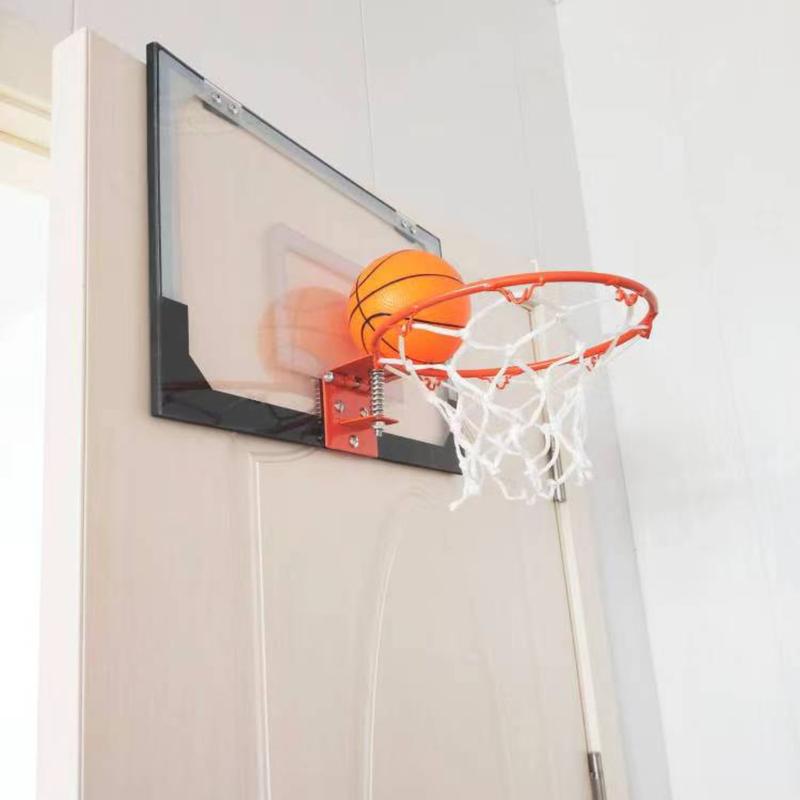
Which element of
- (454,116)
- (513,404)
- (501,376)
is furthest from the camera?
(454,116)

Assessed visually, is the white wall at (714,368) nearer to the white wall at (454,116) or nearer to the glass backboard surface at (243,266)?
the white wall at (454,116)

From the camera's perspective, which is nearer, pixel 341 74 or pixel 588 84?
pixel 341 74

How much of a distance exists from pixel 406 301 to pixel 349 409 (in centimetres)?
13

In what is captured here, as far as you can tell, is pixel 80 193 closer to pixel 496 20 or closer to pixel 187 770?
pixel 187 770

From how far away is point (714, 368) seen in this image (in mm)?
1579

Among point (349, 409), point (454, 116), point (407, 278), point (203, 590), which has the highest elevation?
point (454, 116)

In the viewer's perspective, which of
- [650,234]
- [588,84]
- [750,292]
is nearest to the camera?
[750,292]

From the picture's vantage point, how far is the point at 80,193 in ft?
2.38

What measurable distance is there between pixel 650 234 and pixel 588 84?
15.2 inches

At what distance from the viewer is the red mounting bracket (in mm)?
913

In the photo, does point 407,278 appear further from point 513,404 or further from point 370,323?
point 513,404

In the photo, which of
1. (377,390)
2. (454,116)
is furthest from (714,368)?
(377,390)

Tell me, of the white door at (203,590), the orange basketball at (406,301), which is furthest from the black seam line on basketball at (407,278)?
the white door at (203,590)

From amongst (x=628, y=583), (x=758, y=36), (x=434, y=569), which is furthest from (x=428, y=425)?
(x=758, y=36)
